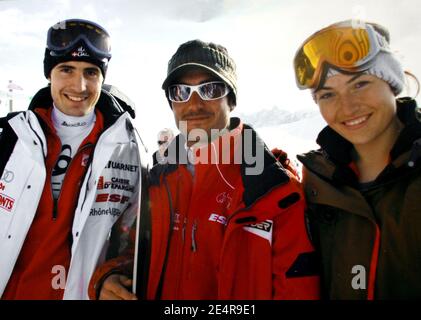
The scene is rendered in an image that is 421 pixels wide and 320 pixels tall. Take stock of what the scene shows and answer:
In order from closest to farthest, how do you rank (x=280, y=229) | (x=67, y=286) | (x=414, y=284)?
(x=414, y=284) → (x=280, y=229) → (x=67, y=286)

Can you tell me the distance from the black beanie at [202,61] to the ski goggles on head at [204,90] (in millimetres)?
51

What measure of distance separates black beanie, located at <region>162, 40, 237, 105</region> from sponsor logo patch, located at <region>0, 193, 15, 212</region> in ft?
4.19

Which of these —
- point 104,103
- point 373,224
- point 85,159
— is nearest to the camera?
point 373,224

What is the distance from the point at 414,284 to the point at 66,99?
2455mm

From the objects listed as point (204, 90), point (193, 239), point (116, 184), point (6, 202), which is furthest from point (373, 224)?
point (6, 202)

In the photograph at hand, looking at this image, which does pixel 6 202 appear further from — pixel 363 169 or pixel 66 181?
pixel 363 169

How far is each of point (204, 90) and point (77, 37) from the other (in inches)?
43.9

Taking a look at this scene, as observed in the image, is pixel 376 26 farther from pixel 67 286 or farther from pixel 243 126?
pixel 67 286

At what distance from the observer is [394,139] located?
172 centimetres

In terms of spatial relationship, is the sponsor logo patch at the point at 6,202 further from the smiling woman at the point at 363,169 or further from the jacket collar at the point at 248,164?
the smiling woman at the point at 363,169

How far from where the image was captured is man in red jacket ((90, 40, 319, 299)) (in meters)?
1.59

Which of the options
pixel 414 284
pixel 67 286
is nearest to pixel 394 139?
Answer: pixel 414 284

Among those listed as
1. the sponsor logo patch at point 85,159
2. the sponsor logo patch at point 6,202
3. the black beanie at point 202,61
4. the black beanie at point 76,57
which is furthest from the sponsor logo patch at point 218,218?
the black beanie at point 76,57

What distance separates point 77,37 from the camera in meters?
2.32
